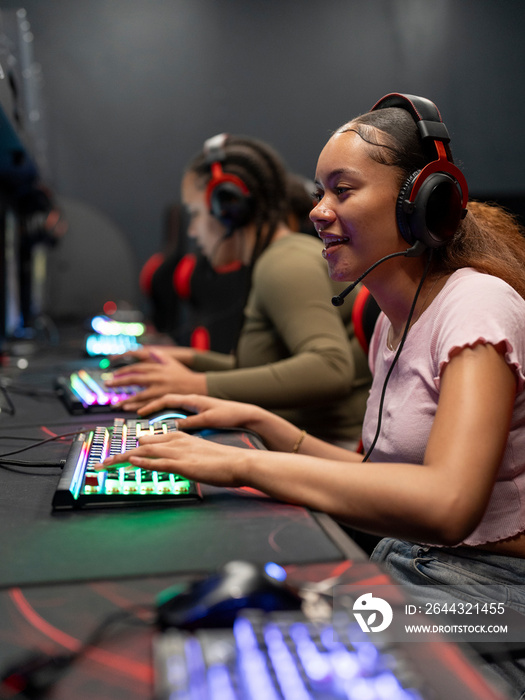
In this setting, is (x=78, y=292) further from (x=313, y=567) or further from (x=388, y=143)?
(x=313, y=567)

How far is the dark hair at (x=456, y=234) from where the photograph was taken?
873 millimetres

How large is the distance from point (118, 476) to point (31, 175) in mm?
1992

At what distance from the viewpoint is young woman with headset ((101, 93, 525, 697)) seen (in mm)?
646

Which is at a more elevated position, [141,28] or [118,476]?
[141,28]

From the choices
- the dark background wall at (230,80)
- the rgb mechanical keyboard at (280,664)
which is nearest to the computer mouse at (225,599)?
the rgb mechanical keyboard at (280,664)

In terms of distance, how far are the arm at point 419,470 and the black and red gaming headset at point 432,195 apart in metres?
0.22

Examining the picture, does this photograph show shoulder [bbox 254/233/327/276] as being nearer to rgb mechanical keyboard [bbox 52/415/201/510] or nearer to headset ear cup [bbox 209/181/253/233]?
headset ear cup [bbox 209/181/253/233]

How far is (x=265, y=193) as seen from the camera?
5.56 feet

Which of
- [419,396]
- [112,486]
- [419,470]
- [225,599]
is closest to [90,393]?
[112,486]

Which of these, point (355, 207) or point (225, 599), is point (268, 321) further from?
point (225, 599)

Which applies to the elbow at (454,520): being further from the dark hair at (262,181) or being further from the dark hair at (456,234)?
the dark hair at (262,181)

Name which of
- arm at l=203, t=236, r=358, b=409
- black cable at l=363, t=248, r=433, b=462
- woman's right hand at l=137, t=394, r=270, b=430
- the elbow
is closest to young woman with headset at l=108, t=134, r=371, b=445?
arm at l=203, t=236, r=358, b=409

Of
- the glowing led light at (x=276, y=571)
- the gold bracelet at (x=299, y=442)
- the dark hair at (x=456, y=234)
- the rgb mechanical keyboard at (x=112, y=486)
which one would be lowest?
the gold bracelet at (x=299, y=442)

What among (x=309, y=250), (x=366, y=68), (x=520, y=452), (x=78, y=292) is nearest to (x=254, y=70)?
(x=366, y=68)
